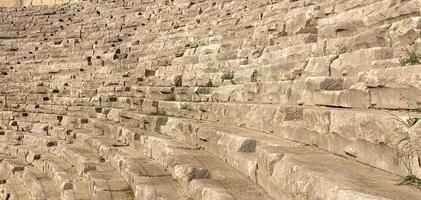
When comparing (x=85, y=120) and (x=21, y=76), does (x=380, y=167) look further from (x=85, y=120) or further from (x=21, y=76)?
(x=21, y=76)

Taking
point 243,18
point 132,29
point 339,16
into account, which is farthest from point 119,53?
point 339,16

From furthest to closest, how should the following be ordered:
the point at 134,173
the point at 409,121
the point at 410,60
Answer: the point at 134,173 → the point at 410,60 → the point at 409,121

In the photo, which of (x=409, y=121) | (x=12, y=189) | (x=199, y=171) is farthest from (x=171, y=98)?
(x=409, y=121)

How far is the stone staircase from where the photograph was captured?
3.26m

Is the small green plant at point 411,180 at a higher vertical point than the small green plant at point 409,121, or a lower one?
lower

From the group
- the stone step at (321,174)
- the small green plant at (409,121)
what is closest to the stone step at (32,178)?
the stone step at (321,174)

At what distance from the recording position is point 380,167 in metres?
3.07

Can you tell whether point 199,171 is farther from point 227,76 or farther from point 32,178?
point 32,178

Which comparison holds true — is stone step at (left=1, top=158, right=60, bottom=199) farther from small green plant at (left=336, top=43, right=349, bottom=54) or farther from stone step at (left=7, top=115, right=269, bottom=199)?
small green plant at (left=336, top=43, right=349, bottom=54)

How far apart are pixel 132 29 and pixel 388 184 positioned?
673 inches

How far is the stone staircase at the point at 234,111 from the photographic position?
326 cm

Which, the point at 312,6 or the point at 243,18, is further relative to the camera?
Answer: the point at 243,18

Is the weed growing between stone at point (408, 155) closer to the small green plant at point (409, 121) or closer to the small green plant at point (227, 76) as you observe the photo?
the small green plant at point (409, 121)

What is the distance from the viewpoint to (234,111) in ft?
19.7
